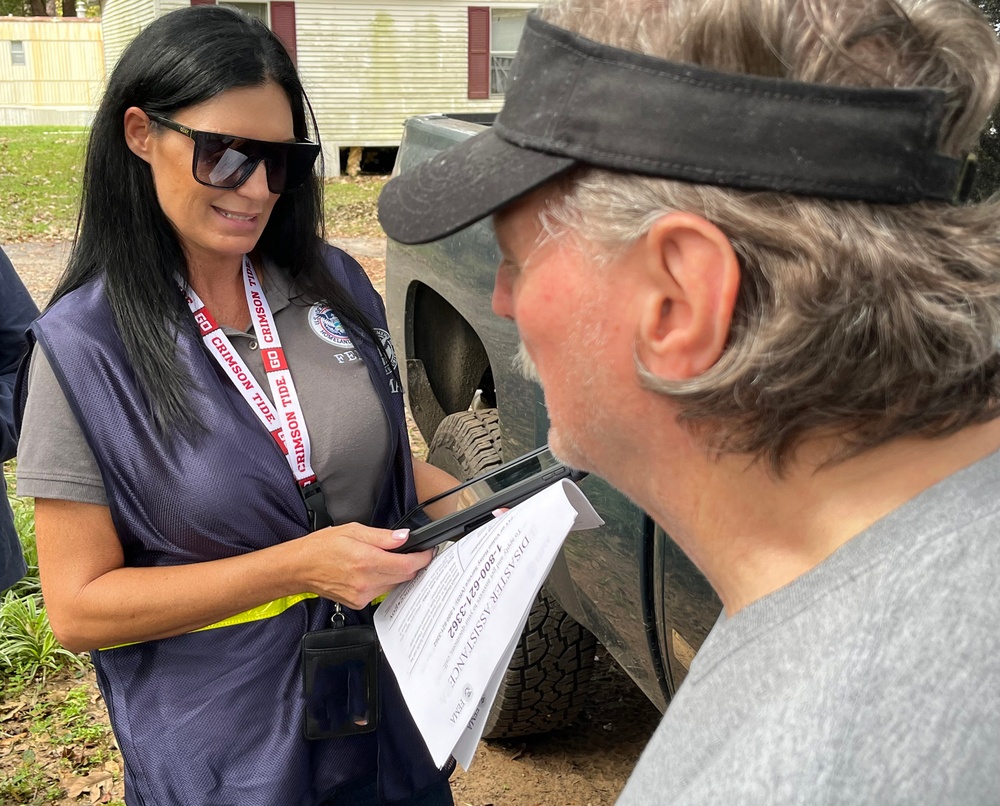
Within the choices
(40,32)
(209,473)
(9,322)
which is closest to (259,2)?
(40,32)

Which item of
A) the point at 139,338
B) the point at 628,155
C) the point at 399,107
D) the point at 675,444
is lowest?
the point at 399,107

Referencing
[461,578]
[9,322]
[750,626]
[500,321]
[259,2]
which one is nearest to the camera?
[750,626]

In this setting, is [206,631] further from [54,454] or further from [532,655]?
[532,655]

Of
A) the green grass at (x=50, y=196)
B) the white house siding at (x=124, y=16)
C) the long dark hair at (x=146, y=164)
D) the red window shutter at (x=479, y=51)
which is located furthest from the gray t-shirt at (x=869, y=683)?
the red window shutter at (x=479, y=51)

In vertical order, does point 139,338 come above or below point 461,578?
above

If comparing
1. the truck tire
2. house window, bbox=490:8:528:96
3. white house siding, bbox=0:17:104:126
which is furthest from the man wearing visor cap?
white house siding, bbox=0:17:104:126

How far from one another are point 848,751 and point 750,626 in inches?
7.1

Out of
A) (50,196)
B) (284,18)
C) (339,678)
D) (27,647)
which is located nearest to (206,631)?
(339,678)

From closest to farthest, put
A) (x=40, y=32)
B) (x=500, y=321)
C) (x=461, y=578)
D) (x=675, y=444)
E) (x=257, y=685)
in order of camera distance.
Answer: (x=675, y=444) < (x=461, y=578) < (x=257, y=685) < (x=500, y=321) < (x=40, y=32)

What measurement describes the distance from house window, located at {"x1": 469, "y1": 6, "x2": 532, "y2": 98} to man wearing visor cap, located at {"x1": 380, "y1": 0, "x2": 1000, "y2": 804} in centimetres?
1914

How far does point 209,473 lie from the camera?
188cm

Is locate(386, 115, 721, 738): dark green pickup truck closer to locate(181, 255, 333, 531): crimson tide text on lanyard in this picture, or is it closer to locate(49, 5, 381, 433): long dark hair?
locate(181, 255, 333, 531): crimson tide text on lanyard

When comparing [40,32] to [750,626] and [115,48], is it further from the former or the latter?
[750,626]

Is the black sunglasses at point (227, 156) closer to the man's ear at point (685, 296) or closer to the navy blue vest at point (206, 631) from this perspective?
the navy blue vest at point (206, 631)
